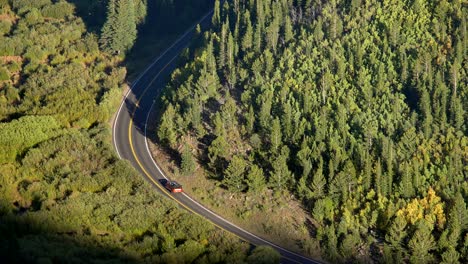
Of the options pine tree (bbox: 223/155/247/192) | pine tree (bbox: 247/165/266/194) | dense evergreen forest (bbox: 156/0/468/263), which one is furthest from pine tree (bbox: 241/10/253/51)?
pine tree (bbox: 247/165/266/194)

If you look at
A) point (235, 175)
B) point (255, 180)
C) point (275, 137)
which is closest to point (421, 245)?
point (255, 180)

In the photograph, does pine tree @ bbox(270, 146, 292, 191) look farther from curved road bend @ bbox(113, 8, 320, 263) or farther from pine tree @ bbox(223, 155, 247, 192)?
curved road bend @ bbox(113, 8, 320, 263)

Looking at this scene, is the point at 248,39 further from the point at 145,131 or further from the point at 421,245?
the point at 421,245

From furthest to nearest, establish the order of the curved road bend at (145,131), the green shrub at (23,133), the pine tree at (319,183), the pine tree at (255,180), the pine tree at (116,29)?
the pine tree at (116,29)
the pine tree at (255,180)
the green shrub at (23,133)
the curved road bend at (145,131)
the pine tree at (319,183)

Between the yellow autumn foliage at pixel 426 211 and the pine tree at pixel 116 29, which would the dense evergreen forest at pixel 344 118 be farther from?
the pine tree at pixel 116 29

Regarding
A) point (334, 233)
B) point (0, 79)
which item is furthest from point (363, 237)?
point (0, 79)

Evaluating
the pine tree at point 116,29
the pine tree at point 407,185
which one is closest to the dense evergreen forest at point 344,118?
the pine tree at point 407,185
